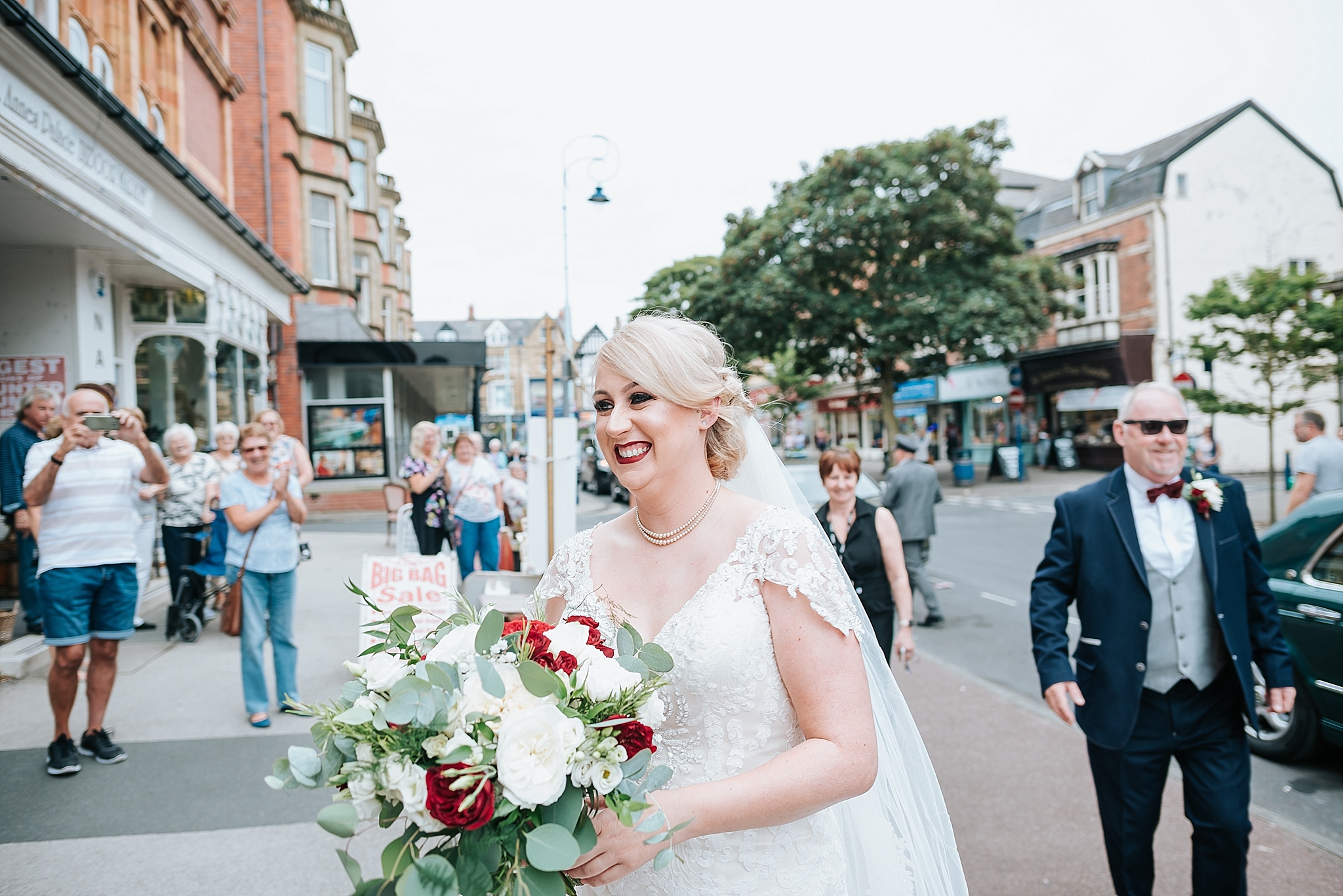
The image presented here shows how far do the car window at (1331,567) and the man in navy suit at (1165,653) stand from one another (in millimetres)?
1888

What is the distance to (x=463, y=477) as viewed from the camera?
28.0ft

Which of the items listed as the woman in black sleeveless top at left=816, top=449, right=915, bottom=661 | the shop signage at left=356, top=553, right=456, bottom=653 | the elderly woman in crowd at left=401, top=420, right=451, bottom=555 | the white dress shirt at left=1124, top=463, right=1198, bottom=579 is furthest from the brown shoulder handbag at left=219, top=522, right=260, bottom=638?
the white dress shirt at left=1124, top=463, right=1198, bottom=579

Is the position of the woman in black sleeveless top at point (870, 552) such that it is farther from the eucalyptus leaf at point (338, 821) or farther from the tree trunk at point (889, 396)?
the tree trunk at point (889, 396)

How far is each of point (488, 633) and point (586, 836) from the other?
1.28ft

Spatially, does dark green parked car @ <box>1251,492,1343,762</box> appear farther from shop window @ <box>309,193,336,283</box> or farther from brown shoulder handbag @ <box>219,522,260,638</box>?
shop window @ <box>309,193,336,283</box>

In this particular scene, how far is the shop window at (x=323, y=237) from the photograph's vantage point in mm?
20500

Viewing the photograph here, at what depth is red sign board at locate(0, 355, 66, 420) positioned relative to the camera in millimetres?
7539

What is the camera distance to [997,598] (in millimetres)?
9562

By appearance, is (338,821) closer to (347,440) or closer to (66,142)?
(66,142)

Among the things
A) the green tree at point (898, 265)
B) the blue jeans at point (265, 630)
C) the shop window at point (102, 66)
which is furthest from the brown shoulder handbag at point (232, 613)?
the green tree at point (898, 265)

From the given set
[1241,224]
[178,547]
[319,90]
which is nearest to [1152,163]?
[1241,224]

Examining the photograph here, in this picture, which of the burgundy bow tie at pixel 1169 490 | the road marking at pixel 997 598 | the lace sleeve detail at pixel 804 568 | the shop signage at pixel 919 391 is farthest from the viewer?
the shop signage at pixel 919 391

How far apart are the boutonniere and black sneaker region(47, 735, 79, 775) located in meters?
5.58

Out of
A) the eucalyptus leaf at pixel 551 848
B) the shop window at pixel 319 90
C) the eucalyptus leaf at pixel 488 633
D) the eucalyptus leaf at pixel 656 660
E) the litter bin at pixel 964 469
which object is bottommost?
the litter bin at pixel 964 469
